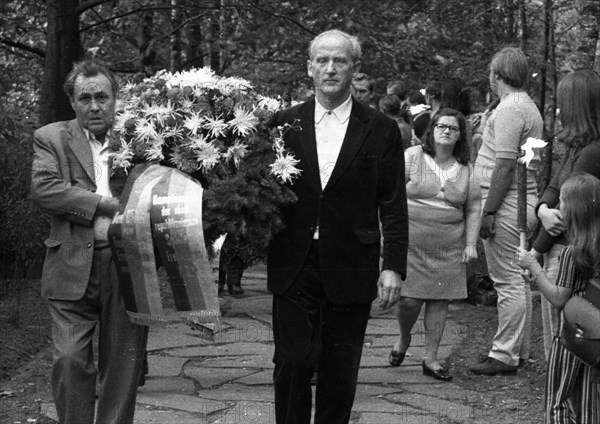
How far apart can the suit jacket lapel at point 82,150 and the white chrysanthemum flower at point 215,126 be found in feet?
2.37

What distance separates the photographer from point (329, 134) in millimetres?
6129

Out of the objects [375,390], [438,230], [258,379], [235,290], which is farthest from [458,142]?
[235,290]

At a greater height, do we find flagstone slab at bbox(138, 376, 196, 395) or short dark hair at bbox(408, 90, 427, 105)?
short dark hair at bbox(408, 90, 427, 105)

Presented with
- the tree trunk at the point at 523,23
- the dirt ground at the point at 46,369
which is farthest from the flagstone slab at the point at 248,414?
the tree trunk at the point at 523,23

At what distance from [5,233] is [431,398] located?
13.7 ft

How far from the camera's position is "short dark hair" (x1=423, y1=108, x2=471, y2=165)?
8.69m

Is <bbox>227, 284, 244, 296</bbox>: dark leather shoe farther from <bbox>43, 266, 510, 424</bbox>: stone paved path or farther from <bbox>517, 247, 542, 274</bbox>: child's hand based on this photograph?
<bbox>517, 247, 542, 274</bbox>: child's hand

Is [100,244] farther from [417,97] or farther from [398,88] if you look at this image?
[417,97]

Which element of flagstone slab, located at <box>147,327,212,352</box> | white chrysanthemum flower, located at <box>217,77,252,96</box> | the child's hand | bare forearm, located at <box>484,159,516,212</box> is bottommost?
Answer: flagstone slab, located at <box>147,327,212,352</box>

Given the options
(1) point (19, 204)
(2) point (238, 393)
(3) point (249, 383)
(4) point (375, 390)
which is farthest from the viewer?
(1) point (19, 204)

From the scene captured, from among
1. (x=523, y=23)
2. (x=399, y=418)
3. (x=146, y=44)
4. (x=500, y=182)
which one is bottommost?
(x=399, y=418)

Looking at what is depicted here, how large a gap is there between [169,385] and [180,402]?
1.76 ft

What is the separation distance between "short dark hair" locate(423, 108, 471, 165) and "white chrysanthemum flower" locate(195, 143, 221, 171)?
3.22m

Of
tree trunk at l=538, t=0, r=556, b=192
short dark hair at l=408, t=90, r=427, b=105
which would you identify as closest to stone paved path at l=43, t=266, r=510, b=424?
tree trunk at l=538, t=0, r=556, b=192
